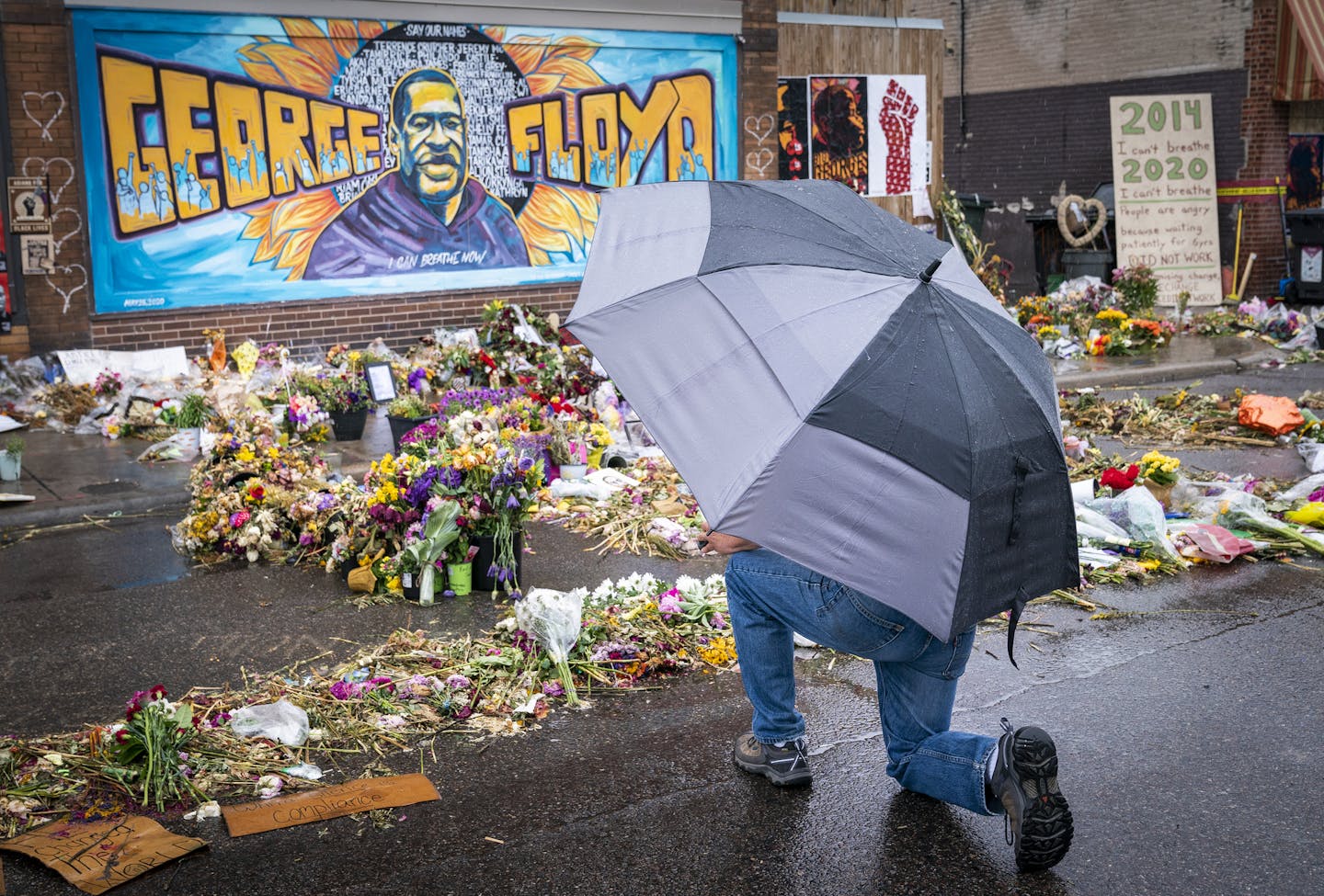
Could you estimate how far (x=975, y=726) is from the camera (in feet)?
14.7

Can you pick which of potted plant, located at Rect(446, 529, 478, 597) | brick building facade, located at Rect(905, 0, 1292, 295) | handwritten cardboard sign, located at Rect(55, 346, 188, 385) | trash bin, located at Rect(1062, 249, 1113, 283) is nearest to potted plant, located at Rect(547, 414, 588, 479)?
potted plant, located at Rect(446, 529, 478, 597)

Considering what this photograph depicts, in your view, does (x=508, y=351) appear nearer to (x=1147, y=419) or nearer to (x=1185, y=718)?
(x=1147, y=419)

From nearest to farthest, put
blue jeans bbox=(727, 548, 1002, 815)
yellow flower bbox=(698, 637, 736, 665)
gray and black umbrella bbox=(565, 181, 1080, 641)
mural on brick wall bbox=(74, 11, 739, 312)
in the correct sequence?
gray and black umbrella bbox=(565, 181, 1080, 641) < blue jeans bbox=(727, 548, 1002, 815) < yellow flower bbox=(698, 637, 736, 665) < mural on brick wall bbox=(74, 11, 739, 312)

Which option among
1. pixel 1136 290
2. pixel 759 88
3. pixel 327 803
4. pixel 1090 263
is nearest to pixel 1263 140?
pixel 1090 263

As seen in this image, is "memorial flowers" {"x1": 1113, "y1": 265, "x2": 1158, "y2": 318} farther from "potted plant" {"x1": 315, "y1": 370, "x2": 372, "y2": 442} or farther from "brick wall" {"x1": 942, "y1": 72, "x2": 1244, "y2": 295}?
"potted plant" {"x1": 315, "y1": 370, "x2": 372, "y2": 442}

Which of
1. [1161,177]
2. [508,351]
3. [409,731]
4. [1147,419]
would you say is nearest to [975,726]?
[409,731]

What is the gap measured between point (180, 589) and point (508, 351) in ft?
17.6

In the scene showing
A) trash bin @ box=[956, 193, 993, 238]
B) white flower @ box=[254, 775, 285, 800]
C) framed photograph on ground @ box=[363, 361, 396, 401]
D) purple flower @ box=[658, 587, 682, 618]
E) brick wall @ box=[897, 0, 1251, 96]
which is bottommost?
white flower @ box=[254, 775, 285, 800]

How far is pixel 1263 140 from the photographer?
19922 millimetres

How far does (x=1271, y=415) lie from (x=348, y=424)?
7423 millimetres

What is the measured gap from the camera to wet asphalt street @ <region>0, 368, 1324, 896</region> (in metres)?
3.45

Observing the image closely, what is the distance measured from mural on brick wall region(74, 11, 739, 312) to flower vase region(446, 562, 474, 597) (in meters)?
7.03

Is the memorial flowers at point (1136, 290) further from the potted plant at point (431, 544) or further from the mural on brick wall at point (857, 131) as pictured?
the potted plant at point (431, 544)

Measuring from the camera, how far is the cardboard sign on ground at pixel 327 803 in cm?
Result: 373
